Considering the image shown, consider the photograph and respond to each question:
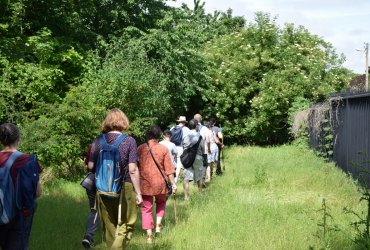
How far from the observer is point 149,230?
306 inches

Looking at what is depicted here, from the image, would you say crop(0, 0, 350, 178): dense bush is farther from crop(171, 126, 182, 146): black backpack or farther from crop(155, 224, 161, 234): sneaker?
crop(155, 224, 161, 234): sneaker

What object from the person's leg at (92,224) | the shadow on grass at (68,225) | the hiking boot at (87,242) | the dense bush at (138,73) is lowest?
the shadow on grass at (68,225)

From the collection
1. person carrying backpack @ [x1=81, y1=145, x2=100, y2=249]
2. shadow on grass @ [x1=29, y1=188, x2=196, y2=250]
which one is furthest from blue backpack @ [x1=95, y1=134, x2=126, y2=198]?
shadow on grass @ [x1=29, y1=188, x2=196, y2=250]

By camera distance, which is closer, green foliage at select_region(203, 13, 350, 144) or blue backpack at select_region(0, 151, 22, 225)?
blue backpack at select_region(0, 151, 22, 225)

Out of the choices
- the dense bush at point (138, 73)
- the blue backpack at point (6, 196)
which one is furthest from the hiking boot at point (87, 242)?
the dense bush at point (138, 73)

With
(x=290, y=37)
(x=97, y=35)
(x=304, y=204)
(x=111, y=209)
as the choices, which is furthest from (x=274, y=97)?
(x=111, y=209)

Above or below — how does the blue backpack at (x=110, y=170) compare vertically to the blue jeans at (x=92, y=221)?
above

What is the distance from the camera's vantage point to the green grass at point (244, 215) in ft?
23.6

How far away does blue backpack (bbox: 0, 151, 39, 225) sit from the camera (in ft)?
15.9

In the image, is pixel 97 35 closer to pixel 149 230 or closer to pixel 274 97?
pixel 274 97

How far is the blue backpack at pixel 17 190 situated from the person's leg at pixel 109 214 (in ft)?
3.39

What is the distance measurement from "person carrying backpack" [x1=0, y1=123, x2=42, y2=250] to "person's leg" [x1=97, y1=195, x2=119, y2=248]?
1005mm

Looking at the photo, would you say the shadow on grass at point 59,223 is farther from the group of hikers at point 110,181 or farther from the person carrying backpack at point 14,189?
the person carrying backpack at point 14,189

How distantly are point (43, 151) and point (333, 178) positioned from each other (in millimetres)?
7161
